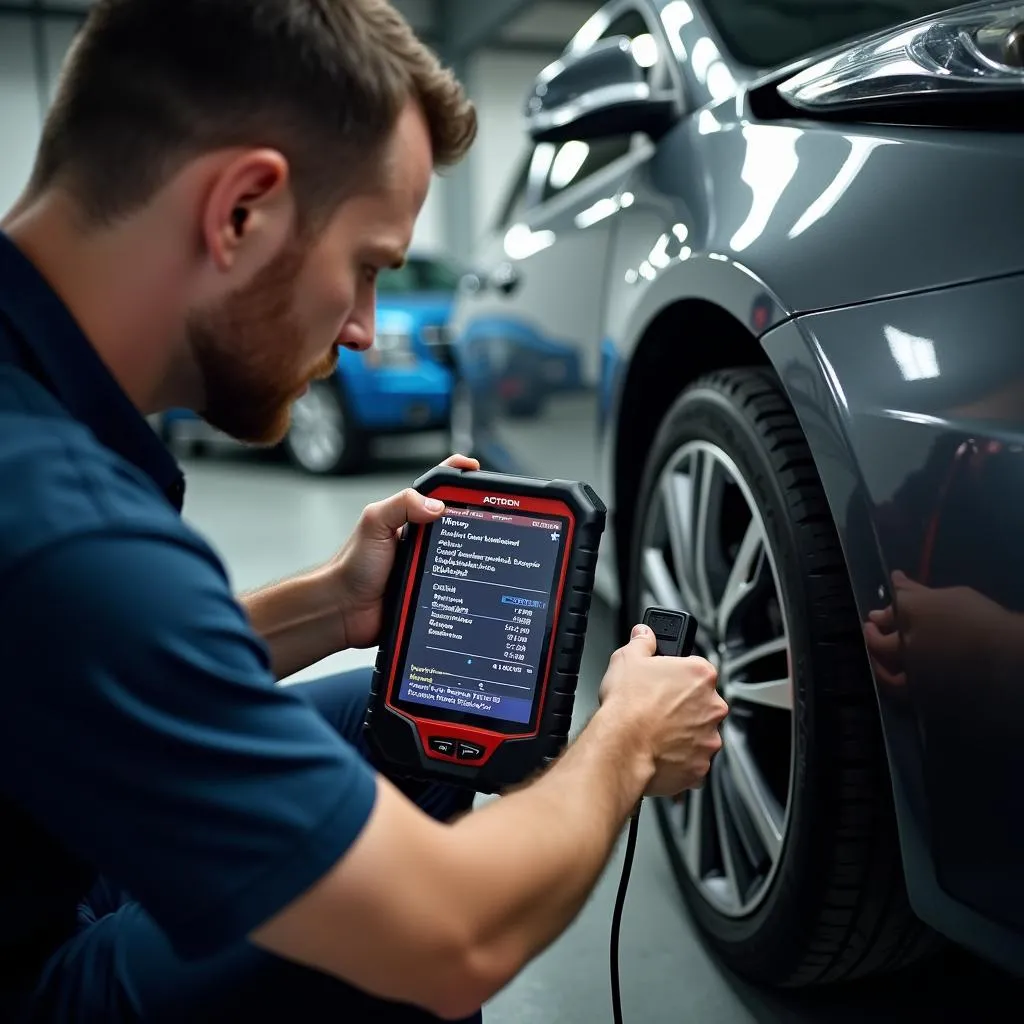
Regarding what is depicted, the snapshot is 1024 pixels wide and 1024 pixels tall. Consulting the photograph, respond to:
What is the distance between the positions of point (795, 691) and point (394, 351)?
3916 millimetres

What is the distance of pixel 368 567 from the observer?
3.61 ft

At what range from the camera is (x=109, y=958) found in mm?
803

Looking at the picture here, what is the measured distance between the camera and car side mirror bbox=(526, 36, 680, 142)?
59.1 inches

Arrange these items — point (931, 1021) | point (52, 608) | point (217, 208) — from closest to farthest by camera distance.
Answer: point (52, 608) < point (217, 208) < point (931, 1021)

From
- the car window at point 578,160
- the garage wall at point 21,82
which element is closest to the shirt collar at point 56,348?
the car window at point 578,160

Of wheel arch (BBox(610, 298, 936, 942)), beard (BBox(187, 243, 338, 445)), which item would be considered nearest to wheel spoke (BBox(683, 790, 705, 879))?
wheel arch (BBox(610, 298, 936, 942))

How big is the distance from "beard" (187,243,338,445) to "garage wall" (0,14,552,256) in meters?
7.71

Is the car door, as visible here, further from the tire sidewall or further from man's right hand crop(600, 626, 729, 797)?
man's right hand crop(600, 626, 729, 797)

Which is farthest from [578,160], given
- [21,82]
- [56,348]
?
[21,82]

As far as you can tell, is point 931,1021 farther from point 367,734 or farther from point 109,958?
point 109,958

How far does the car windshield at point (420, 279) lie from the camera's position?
17.2 feet

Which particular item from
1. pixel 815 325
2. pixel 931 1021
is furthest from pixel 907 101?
pixel 931 1021

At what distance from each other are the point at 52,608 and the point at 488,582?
52 centimetres

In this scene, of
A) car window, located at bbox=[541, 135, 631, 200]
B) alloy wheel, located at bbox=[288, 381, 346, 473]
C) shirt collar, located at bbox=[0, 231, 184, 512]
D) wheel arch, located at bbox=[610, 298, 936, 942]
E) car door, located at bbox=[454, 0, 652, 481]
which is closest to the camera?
shirt collar, located at bbox=[0, 231, 184, 512]
